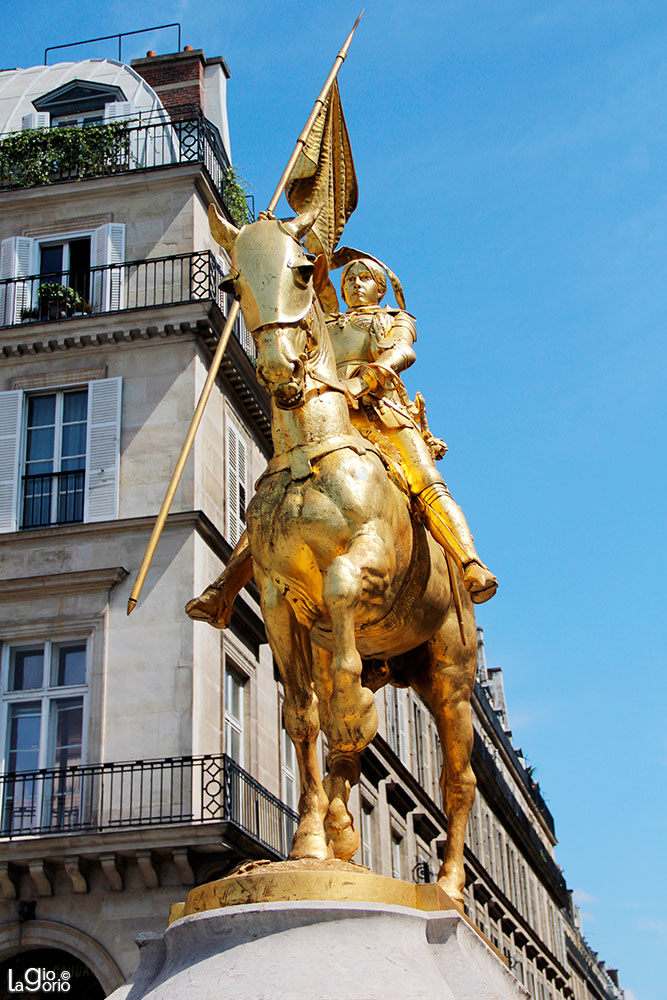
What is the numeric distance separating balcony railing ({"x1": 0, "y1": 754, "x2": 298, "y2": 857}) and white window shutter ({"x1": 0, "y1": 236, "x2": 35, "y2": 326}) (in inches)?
323

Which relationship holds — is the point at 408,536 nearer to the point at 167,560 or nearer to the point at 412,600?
the point at 412,600

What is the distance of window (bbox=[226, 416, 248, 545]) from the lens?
22984mm

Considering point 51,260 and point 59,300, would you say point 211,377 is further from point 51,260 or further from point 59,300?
point 51,260

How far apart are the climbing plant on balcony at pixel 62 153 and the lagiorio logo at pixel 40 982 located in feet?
43.6

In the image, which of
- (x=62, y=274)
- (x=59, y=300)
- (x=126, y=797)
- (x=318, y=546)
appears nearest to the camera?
(x=318, y=546)

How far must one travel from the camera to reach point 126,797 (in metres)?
19.1

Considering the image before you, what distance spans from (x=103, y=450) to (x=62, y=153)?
6259 mm

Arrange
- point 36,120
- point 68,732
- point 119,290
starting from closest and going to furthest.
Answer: point 68,732
point 119,290
point 36,120

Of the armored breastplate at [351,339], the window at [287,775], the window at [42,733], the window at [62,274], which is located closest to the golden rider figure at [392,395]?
the armored breastplate at [351,339]

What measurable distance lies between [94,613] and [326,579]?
15.4 meters

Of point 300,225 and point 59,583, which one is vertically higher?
point 59,583

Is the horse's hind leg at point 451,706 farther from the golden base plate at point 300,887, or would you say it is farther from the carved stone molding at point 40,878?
the carved stone molding at point 40,878

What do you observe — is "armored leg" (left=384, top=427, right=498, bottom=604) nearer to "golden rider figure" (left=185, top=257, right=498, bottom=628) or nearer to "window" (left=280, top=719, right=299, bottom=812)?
"golden rider figure" (left=185, top=257, right=498, bottom=628)

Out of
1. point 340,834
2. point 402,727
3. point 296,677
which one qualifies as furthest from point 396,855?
point 340,834
